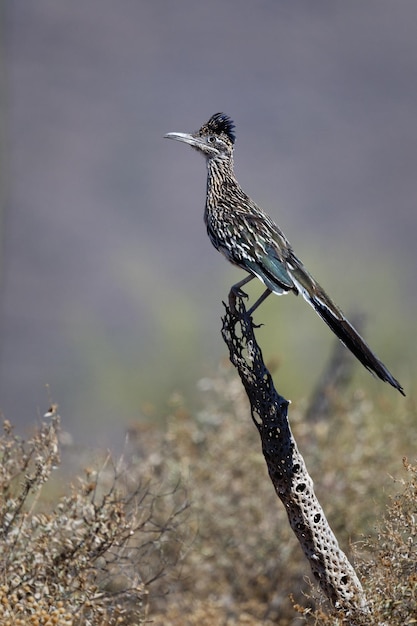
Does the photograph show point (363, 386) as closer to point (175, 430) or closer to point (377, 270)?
point (175, 430)

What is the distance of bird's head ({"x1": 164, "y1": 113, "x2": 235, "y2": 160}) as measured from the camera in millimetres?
5762

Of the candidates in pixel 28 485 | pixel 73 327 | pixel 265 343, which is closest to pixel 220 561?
pixel 28 485

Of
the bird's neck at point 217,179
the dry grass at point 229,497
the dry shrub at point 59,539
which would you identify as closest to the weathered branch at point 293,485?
the dry shrub at point 59,539

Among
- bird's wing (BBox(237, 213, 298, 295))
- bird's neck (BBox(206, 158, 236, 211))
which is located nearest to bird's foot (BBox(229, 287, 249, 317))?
bird's wing (BBox(237, 213, 298, 295))

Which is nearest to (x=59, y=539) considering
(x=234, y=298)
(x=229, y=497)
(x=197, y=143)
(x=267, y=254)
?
(x=234, y=298)

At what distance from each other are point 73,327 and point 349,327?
21.3 meters

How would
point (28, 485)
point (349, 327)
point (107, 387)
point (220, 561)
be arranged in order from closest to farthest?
point (349, 327)
point (28, 485)
point (220, 561)
point (107, 387)

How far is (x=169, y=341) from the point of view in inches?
775

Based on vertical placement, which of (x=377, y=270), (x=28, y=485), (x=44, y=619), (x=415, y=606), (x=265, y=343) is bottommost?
(x=415, y=606)

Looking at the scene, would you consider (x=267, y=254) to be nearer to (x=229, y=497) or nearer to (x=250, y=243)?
(x=250, y=243)

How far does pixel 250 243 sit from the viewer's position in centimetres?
496

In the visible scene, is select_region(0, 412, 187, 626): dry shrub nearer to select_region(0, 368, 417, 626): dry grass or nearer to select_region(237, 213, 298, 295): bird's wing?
select_region(0, 368, 417, 626): dry grass

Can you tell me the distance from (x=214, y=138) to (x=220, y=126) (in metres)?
0.10

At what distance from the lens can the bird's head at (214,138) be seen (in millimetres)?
5762
